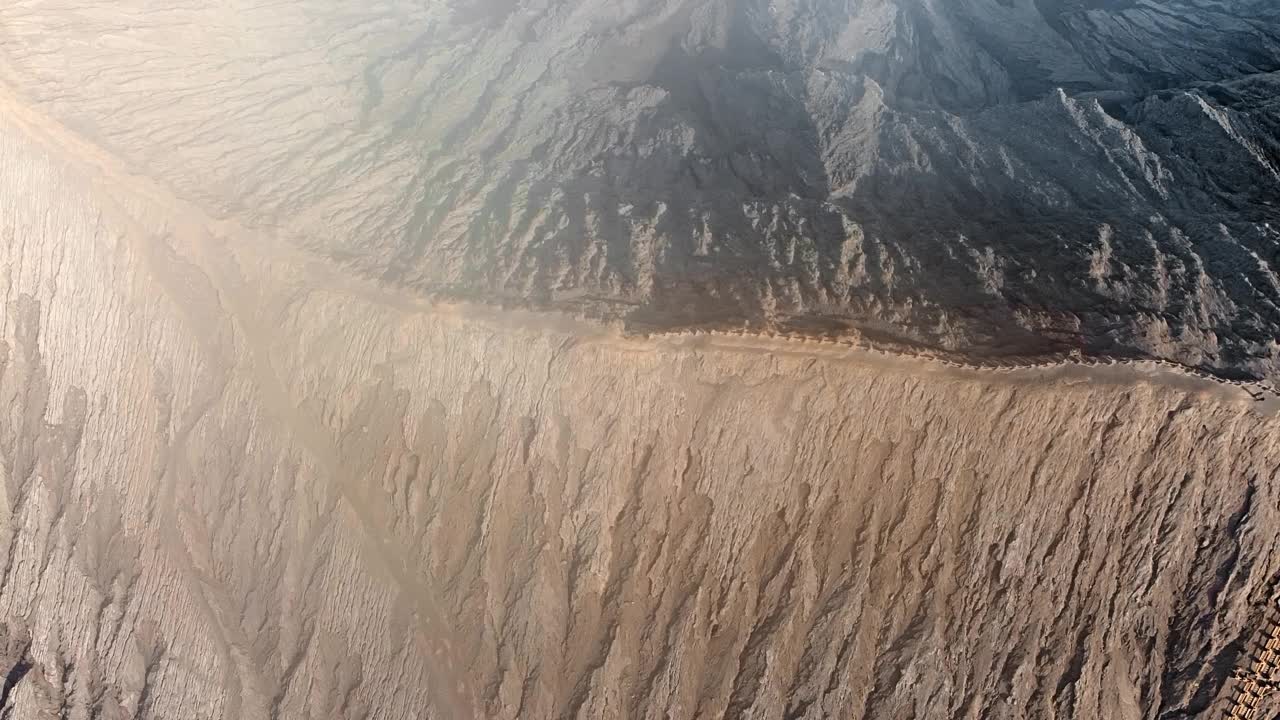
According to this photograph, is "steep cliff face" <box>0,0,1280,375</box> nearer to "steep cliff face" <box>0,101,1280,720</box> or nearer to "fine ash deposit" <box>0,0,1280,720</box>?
"fine ash deposit" <box>0,0,1280,720</box>

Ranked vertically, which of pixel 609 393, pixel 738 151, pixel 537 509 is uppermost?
pixel 738 151

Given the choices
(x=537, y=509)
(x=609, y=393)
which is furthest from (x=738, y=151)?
(x=537, y=509)

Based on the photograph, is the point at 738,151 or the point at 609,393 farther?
the point at 738,151

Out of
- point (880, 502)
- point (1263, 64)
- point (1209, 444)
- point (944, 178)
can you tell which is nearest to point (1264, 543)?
point (1209, 444)

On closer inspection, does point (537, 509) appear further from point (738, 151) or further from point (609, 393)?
point (738, 151)

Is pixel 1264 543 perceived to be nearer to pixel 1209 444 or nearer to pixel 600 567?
pixel 1209 444

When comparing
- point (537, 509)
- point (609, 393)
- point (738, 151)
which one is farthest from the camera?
point (738, 151)

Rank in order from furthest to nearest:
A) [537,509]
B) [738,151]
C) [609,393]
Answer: [738,151], [537,509], [609,393]
